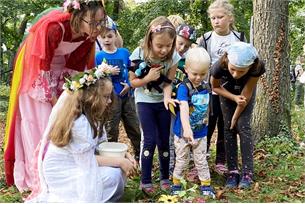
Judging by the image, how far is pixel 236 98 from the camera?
3.86 metres

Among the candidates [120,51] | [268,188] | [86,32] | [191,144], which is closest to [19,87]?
[86,32]

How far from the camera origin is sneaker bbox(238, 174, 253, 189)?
12.9ft

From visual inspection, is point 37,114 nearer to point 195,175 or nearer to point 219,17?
point 195,175

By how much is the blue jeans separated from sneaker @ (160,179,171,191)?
36 millimetres

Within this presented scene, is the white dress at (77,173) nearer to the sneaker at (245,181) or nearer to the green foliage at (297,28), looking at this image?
the sneaker at (245,181)

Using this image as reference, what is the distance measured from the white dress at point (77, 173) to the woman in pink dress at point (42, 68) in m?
0.57

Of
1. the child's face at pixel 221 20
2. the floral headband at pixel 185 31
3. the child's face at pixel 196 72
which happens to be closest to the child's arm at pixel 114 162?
the child's face at pixel 196 72

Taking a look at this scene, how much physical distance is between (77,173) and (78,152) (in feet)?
0.51

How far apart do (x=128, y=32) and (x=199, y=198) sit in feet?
31.6

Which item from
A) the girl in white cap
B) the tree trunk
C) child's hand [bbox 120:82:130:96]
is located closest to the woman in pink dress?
child's hand [bbox 120:82:130:96]

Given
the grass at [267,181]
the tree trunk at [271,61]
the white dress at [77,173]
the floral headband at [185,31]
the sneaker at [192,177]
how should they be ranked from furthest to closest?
the tree trunk at [271,61] → the floral headband at [185,31] → the sneaker at [192,177] → the grass at [267,181] → the white dress at [77,173]

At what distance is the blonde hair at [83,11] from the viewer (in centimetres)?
361

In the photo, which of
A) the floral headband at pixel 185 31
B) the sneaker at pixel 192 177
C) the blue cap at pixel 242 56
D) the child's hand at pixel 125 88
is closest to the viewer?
the blue cap at pixel 242 56

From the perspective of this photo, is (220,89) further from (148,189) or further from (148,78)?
(148,189)
